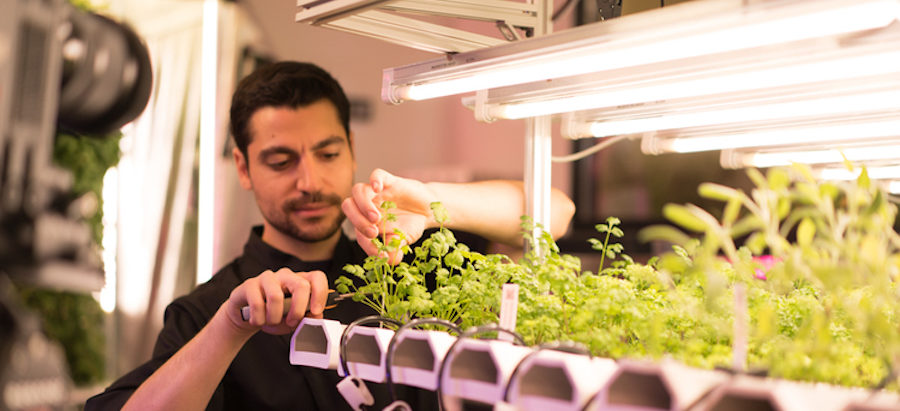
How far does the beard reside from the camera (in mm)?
2148

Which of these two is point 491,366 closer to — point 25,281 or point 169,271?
point 25,281

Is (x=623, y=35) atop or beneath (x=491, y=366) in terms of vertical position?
atop

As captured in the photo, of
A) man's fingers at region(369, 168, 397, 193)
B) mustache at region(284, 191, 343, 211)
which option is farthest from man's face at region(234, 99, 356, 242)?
man's fingers at region(369, 168, 397, 193)

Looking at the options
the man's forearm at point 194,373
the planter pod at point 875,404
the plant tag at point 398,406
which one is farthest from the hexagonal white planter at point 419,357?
the man's forearm at point 194,373

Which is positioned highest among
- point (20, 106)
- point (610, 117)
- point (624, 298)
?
point (20, 106)

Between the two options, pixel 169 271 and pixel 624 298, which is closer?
pixel 624 298

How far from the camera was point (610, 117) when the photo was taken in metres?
1.50

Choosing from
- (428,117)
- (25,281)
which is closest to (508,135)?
(428,117)

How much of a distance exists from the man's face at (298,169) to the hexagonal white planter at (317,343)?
0.97 meters

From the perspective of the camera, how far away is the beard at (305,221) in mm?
2148

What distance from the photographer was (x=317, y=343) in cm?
116

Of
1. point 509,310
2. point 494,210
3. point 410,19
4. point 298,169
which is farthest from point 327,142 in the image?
point 509,310

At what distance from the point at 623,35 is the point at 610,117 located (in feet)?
1.85

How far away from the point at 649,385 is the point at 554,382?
0.40ft
